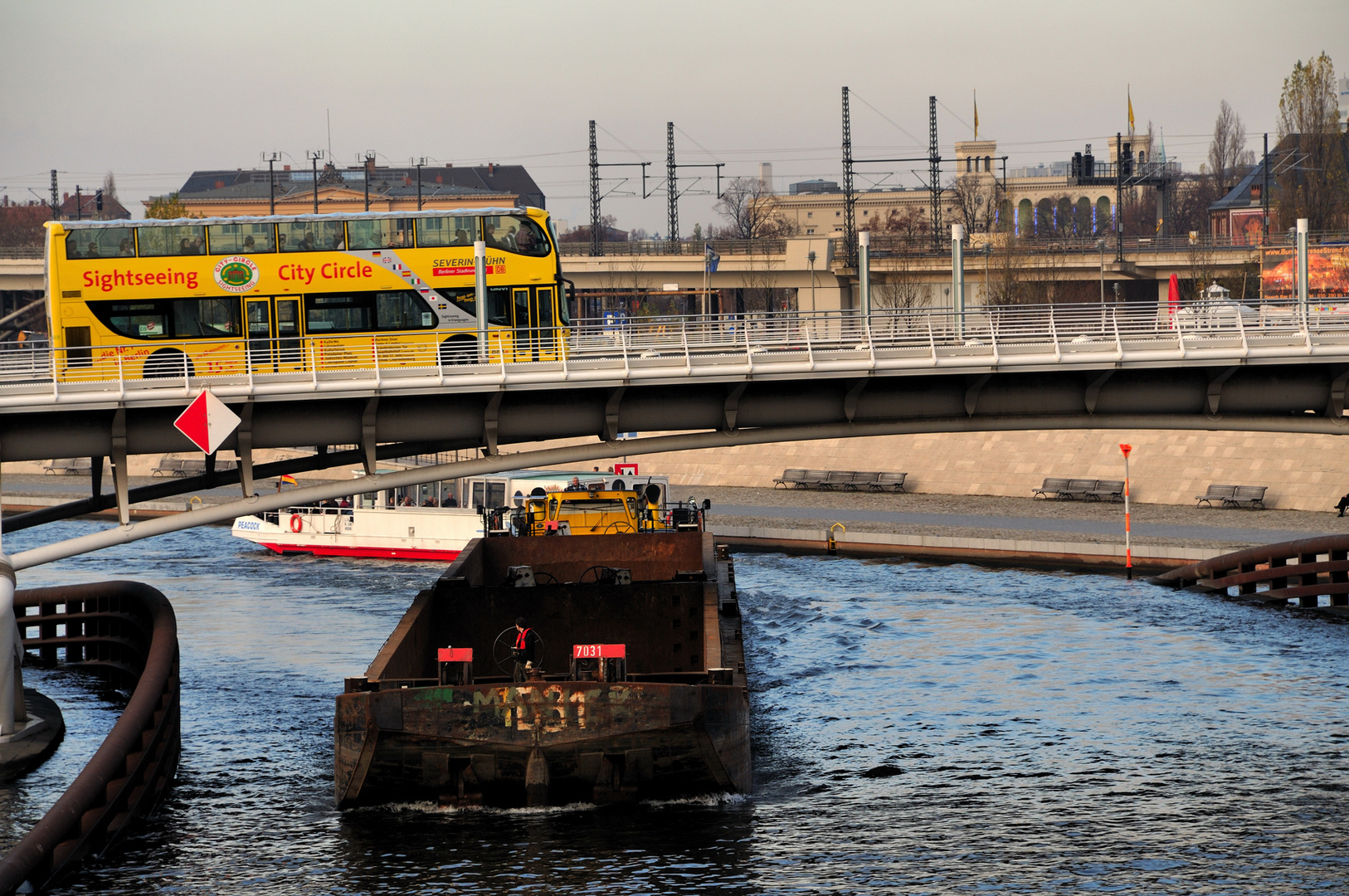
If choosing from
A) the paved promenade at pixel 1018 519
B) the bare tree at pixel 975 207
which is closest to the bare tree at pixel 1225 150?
the bare tree at pixel 975 207

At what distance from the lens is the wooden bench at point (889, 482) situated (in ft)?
199

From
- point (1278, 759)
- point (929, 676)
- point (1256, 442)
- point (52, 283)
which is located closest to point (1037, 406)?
point (929, 676)

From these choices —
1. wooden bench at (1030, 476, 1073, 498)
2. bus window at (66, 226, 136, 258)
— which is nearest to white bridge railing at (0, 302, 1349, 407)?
bus window at (66, 226, 136, 258)

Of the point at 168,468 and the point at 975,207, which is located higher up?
the point at 975,207

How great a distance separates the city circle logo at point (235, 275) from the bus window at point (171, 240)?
611 mm

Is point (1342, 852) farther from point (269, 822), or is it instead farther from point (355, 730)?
point (269, 822)

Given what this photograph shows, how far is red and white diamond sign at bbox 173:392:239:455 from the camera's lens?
28.3 meters

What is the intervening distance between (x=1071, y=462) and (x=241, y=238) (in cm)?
3530

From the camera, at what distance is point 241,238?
112 ft

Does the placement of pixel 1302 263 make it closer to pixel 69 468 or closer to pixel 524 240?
pixel 524 240

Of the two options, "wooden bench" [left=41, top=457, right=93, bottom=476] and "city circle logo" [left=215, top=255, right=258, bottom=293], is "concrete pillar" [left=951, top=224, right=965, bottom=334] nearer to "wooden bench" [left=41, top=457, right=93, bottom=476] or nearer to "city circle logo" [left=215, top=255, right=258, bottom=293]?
"city circle logo" [left=215, top=255, right=258, bottom=293]

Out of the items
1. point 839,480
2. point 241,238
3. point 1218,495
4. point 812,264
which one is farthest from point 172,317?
point 812,264

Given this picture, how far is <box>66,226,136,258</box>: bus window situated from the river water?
9.92 meters

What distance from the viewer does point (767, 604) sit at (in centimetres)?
4194
